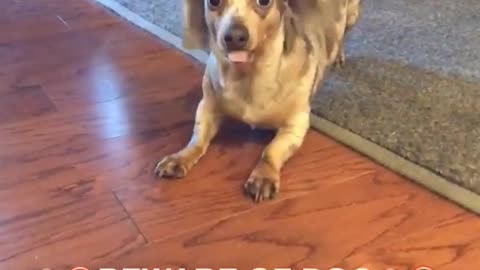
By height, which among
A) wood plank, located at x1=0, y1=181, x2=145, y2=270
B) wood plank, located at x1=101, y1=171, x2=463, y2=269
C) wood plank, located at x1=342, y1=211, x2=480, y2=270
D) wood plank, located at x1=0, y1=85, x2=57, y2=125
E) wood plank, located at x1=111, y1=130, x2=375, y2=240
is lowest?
wood plank, located at x1=0, y1=85, x2=57, y2=125

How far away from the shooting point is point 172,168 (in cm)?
127

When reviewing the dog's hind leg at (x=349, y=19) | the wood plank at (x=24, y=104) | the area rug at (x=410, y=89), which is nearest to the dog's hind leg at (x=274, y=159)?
the area rug at (x=410, y=89)

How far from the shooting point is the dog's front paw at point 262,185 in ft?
3.96

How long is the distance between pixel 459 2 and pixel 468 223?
1.18 m

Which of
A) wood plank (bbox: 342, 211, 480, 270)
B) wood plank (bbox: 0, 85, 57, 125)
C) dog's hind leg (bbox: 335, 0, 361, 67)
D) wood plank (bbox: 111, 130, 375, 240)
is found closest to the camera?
wood plank (bbox: 342, 211, 480, 270)

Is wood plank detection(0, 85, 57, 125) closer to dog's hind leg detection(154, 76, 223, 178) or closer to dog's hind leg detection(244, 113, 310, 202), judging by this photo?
dog's hind leg detection(154, 76, 223, 178)

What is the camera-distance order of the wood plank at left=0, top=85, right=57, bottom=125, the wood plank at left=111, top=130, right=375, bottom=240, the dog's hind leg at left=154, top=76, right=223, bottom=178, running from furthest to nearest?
the wood plank at left=0, top=85, right=57, bottom=125
the dog's hind leg at left=154, top=76, right=223, bottom=178
the wood plank at left=111, top=130, right=375, bottom=240

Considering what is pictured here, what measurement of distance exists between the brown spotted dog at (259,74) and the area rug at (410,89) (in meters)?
0.14

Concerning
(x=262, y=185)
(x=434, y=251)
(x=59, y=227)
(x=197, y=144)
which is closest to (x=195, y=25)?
(x=197, y=144)

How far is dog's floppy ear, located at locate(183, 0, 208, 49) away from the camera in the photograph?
4.29 ft

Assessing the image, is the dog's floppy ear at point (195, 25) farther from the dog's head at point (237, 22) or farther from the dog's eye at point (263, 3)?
the dog's eye at point (263, 3)

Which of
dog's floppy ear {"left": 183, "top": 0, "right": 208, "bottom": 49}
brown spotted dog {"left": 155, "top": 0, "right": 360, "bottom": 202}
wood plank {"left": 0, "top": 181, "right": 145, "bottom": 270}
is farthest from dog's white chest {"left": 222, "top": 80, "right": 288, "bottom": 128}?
wood plank {"left": 0, "top": 181, "right": 145, "bottom": 270}

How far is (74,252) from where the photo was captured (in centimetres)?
109

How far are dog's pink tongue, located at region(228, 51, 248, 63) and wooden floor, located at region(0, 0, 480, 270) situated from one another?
0.65ft
